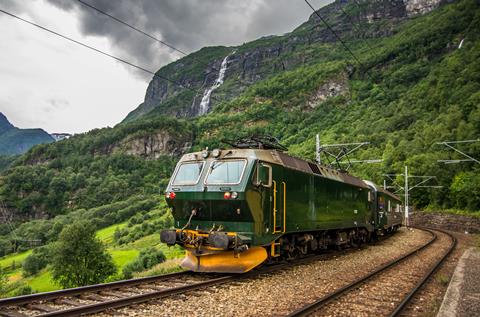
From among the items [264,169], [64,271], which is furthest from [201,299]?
[64,271]

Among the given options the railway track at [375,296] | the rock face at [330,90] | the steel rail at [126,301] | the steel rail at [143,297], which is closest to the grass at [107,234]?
the steel rail at [143,297]

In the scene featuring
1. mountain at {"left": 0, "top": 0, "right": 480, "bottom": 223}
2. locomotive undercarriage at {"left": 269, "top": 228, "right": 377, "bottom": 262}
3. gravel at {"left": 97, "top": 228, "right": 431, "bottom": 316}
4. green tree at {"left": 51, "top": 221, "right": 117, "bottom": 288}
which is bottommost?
green tree at {"left": 51, "top": 221, "right": 117, "bottom": 288}

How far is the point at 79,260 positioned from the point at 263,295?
44293 millimetres

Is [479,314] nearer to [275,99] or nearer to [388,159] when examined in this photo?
[388,159]

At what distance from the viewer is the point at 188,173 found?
509 inches

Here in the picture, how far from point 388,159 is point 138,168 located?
139 meters

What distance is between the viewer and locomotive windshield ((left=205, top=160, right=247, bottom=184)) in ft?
38.8

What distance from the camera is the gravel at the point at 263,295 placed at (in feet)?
26.7

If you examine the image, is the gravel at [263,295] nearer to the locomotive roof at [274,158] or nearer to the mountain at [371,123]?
the locomotive roof at [274,158]

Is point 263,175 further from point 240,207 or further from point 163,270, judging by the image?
point 163,270

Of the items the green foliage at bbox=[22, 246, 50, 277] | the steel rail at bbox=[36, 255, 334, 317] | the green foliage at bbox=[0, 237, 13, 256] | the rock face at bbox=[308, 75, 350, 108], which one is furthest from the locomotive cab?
the rock face at bbox=[308, 75, 350, 108]

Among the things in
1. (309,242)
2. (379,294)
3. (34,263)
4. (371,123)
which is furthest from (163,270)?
(371,123)

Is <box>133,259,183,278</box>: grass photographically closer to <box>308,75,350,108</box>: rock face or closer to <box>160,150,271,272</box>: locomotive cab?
<box>160,150,271,272</box>: locomotive cab

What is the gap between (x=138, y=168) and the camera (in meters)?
190
